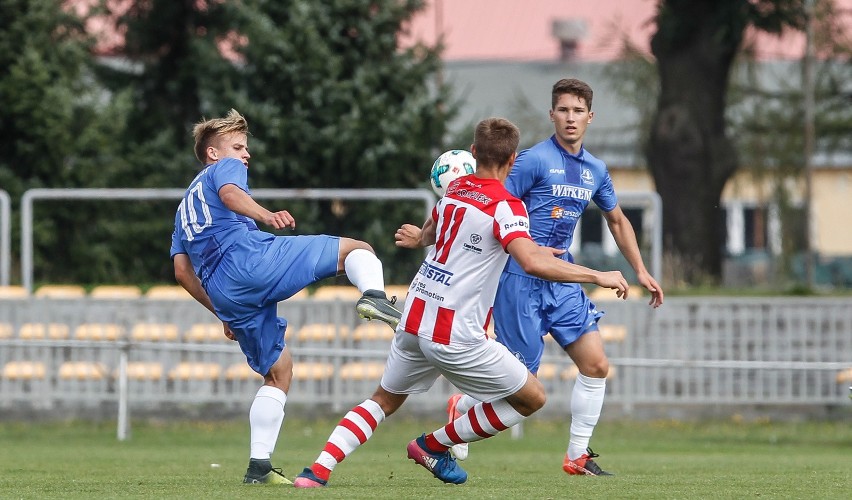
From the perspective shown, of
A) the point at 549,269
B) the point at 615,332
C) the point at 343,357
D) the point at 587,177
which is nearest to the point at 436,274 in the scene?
the point at 549,269

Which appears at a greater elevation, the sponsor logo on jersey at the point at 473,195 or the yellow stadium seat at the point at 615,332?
the sponsor logo on jersey at the point at 473,195

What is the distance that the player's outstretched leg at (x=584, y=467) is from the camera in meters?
8.94

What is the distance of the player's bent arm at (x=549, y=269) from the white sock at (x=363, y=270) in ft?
2.57

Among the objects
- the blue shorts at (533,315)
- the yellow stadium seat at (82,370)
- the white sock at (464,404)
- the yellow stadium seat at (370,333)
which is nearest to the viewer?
the blue shorts at (533,315)

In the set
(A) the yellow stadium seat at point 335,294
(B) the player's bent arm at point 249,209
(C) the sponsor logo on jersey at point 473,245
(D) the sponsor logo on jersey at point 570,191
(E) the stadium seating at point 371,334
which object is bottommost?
(E) the stadium seating at point 371,334

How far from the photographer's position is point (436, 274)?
23.9 ft

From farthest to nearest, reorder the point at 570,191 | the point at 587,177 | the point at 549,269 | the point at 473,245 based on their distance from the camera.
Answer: the point at 587,177 < the point at 570,191 < the point at 473,245 < the point at 549,269

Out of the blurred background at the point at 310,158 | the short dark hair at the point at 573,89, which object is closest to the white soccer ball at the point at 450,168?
the short dark hair at the point at 573,89

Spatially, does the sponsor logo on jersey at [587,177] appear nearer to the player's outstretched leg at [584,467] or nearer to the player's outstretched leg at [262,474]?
the player's outstretched leg at [584,467]

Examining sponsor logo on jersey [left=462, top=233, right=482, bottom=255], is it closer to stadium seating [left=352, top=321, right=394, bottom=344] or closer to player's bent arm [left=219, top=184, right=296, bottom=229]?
player's bent arm [left=219, top=184, right=296, bottom=229]

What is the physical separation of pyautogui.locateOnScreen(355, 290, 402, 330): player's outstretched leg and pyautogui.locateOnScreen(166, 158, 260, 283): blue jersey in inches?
27.3

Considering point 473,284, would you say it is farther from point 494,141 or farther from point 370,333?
point 370,333

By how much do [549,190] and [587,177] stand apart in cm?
30

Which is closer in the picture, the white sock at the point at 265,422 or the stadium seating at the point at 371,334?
the white sock at the point at 265,422
